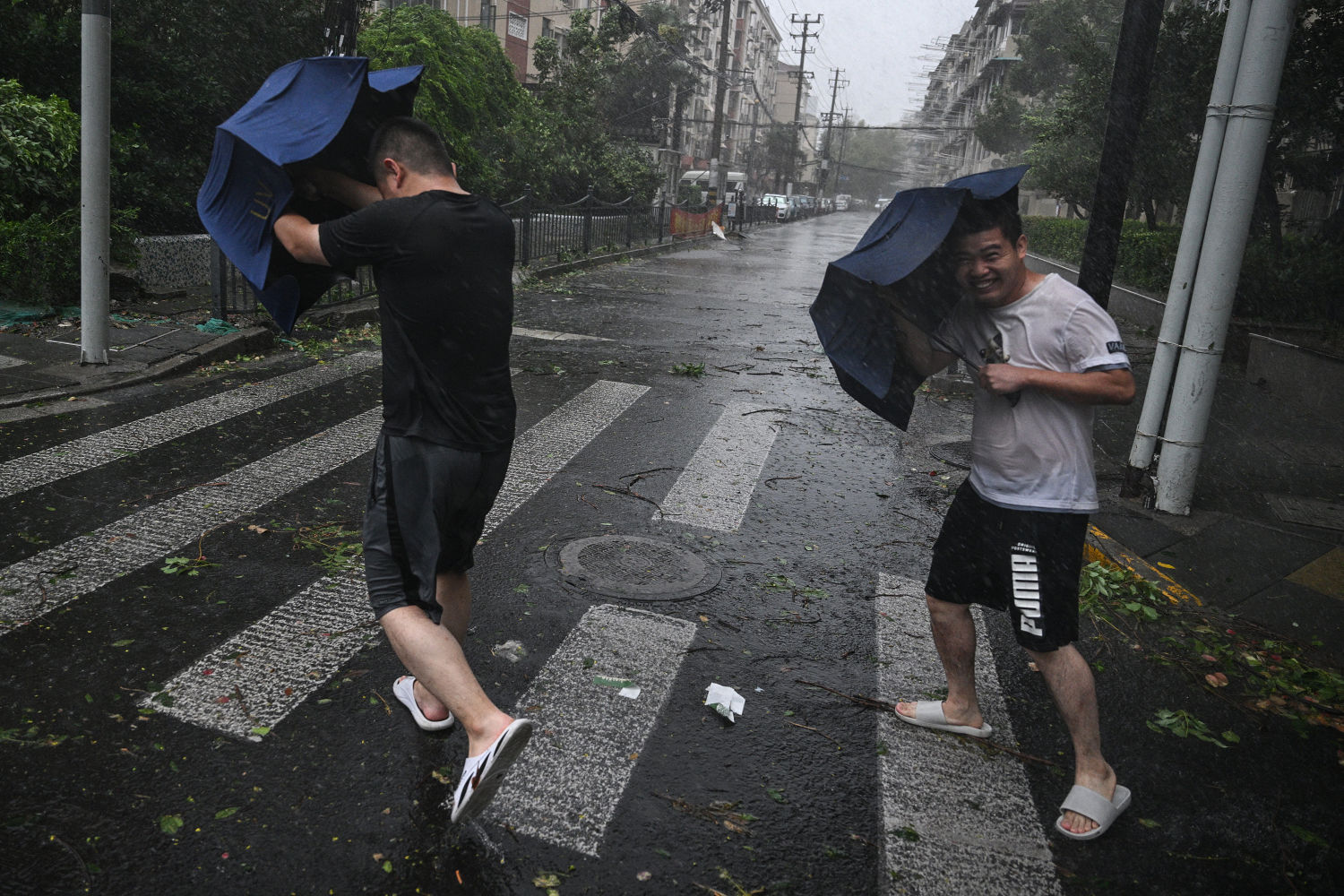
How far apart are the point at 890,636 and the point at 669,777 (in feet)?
5.12

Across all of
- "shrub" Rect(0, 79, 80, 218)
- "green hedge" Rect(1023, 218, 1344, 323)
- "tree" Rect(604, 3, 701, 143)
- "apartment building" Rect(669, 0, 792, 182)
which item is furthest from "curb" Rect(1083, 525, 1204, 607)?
"apartment building" Rect(669, 0, 792, 182)

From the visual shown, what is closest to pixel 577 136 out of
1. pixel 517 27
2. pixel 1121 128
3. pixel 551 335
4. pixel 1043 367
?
pixel 517 27

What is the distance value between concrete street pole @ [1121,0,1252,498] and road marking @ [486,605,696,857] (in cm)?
368

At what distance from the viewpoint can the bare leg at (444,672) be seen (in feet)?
8.63

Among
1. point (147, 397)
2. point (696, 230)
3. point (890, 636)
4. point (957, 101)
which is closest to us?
point (890, 636)

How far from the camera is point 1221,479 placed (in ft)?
22.8

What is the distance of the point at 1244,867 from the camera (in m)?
2.86

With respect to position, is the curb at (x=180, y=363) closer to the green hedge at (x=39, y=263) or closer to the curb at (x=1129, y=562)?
the green hedge at (x=39, y=263)

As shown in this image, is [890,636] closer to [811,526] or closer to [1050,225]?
[811,526]

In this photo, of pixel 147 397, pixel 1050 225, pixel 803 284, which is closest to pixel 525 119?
pixel 803 284

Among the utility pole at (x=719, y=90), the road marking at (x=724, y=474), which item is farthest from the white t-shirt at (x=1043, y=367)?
the utility pole at (x=719, y=90)

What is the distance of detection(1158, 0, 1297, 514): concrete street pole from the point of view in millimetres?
5637

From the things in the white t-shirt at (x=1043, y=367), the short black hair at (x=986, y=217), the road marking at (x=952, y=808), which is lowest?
the road marking at (x=952, y=808)

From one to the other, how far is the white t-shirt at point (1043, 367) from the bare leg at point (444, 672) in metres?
1.67
